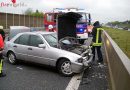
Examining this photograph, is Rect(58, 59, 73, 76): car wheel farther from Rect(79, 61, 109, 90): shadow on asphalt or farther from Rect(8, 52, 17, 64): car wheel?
Rect(8, 52, 17, 64): car wheel

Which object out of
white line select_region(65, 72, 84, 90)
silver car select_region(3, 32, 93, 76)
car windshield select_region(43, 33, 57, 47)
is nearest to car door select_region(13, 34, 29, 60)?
silver car select_region(3, 32, 93, 76)

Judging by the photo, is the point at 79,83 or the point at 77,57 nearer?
the point at 79,83

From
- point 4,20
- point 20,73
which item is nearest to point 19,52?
point 20,73

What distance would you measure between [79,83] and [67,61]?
1180 millimetres

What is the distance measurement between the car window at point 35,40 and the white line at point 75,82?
195cm

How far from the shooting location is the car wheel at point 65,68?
30.8 feet

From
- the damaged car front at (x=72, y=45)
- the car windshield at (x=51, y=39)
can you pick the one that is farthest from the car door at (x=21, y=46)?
the damaged car front at (x=72, y=45)

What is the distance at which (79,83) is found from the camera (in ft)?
27.9

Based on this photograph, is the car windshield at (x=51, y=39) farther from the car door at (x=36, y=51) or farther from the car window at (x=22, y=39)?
the car window at (x=22, y=39)

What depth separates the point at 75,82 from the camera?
8.62 meters

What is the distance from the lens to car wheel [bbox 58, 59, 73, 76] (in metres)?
9.40

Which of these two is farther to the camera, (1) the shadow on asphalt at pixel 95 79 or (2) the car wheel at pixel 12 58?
(2) the car wheel at pixel 12 58

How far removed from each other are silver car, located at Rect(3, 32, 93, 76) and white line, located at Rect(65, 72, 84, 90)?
23cm

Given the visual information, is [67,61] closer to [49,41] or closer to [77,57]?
[77,57]
